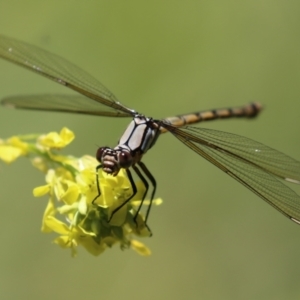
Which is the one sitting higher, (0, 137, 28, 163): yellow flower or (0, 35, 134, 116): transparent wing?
(0, 35, 134, 116): transparent wing

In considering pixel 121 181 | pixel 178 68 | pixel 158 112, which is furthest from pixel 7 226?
pixel 121 181

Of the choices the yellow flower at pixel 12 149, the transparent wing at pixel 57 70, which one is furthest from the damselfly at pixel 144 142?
the yellow flower at pixel 12 149

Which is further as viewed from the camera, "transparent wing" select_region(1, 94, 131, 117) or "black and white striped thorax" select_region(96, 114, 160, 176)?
"transparent wing" select_region(1, 94, 131, 117)

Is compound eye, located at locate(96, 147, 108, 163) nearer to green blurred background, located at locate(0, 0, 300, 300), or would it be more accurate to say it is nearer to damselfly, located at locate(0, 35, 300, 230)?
damselfly, located at locate(0, 35, 300, 230)

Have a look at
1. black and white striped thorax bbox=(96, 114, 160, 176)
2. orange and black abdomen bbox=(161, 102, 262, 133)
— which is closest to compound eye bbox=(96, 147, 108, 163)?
black and white striped thorax bbox=(96, 114, 160, 176)

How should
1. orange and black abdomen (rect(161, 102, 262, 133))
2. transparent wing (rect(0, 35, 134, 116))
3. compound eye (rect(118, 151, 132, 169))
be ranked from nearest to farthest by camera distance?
compound eye (rect(118, 151, 132, 169))
transparent wing (rect(0, 35, 134, 116))
orange and black abdomen (rect(161, 102, 262, 133))

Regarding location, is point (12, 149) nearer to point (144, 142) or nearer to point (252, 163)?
point (144, 142)

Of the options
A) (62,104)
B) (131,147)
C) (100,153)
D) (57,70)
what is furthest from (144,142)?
(57,70)

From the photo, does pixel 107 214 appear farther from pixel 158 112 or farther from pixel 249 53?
pixel 249 53
